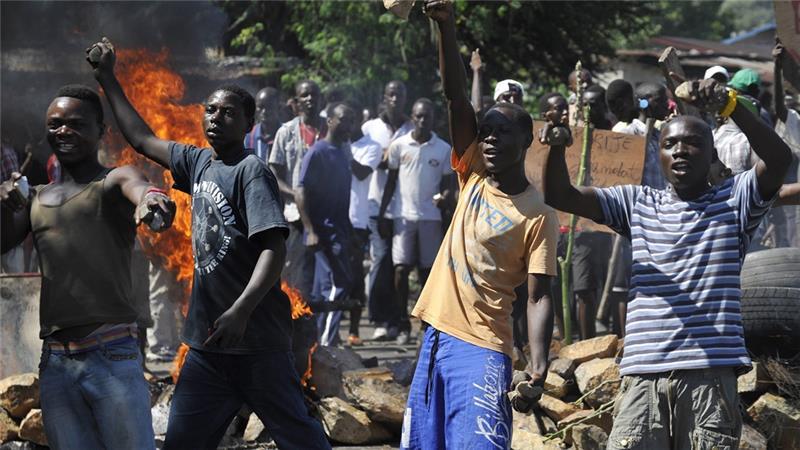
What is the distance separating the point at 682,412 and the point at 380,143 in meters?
6.98

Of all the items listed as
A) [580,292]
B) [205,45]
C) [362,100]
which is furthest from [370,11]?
[580,292]

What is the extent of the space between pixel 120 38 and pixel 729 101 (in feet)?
27.3

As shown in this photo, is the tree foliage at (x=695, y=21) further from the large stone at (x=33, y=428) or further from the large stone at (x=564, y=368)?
the large stone at (x=33, y=428)

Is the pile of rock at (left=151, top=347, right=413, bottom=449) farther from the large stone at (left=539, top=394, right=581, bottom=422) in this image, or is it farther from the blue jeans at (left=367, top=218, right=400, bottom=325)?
the blue jeans at (left=367, top=218, right=400, bottom=325)

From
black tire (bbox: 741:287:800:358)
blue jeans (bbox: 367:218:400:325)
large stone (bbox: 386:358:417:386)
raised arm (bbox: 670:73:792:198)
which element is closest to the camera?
raised arm (bbox: 670:73:792:198)

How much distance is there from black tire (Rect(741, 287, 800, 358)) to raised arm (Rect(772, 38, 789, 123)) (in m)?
1.98

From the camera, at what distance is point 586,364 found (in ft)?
23.2

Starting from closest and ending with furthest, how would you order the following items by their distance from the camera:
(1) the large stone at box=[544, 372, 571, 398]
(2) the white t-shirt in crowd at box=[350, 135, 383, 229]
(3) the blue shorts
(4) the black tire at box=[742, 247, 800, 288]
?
(3) the blue shorts < (4) the black tire at box=[742, 247, 800, 288] < (1) the large stone at box=[544, 372, 571, 398] < (2) the white t-shirt in crowd at box=[350, 135, 383, 229]

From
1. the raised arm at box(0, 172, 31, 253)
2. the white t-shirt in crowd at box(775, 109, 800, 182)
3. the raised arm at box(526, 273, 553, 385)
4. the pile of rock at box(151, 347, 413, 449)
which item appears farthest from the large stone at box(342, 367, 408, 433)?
the white t-shirt in crowd at box(775, 109, 800, 182)

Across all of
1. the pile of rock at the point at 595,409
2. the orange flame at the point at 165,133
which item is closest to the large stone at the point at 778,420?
the pile of rock at the point at 595,409

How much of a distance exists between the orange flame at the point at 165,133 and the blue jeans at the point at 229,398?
370 centimetres

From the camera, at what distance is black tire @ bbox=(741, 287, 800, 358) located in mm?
6683

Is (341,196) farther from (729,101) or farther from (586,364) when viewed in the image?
(729,101)

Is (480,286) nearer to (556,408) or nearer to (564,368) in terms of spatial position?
(556,408)
